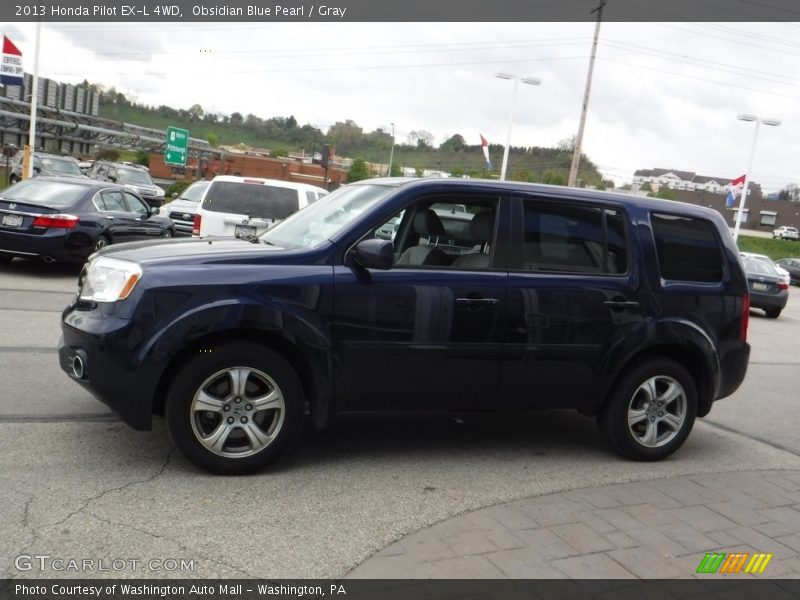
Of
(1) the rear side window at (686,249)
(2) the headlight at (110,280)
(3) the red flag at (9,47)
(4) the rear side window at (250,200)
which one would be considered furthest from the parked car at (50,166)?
(1) the rear side window at (686,249)

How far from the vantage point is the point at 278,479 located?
4625 mm

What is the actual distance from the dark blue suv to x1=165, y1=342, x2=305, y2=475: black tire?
0.01m

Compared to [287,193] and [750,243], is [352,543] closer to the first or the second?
[287,193]

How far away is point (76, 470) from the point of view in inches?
175

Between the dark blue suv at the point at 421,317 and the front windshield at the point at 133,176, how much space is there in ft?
88.6

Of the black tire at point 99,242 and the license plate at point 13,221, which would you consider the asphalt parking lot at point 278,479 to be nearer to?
the license plate at point 13,221

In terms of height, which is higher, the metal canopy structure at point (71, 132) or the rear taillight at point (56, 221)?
the metal canopy structure at point (71, 132)

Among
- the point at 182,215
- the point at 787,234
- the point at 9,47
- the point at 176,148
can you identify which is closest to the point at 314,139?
the point at 787,234

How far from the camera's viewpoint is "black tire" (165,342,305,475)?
14.5ft

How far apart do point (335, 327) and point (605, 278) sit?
1983mm

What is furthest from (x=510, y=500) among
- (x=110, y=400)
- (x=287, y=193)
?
(x=287, y=193)

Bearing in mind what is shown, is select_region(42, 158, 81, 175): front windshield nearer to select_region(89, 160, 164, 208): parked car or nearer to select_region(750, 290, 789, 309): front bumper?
select_region(89, 160, 164, 208): parked car

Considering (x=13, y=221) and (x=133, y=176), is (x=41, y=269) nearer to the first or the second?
(x=13, y=221)

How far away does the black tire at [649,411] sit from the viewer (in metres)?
5.52
